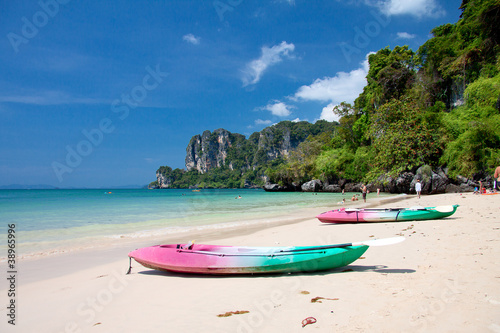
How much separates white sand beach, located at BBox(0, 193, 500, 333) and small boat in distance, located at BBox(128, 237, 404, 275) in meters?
0.15

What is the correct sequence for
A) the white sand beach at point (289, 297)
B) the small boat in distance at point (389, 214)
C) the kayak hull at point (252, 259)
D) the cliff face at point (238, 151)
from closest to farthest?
the white sand beach at point (289, 297), the kayak hull at point (252, 259), the small boat in distance at point (389, 214), the cliff face at point (238, 151)

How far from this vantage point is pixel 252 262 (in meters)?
4.45

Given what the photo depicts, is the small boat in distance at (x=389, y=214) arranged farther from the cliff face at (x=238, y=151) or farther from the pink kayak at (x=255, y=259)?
the cliff face at (x=238, y=151)

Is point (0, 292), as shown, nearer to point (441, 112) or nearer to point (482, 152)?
point (482, 152)

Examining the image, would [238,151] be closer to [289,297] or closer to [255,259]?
[255,259]

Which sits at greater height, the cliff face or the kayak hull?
the cliff face

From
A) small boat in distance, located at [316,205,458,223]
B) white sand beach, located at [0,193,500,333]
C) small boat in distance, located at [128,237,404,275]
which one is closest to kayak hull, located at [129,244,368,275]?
small boat in distance, located at [128,237,404,275]

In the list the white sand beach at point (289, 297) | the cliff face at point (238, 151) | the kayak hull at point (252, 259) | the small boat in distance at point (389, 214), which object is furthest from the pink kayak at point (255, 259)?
the cliff face at point (238, 151)

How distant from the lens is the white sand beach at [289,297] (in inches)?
108

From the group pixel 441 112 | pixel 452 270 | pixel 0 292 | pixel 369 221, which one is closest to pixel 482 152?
pixel 441 112

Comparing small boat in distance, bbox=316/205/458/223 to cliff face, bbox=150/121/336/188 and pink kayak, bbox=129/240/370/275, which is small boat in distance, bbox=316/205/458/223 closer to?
pink kayak, bbox=129/240/370/275

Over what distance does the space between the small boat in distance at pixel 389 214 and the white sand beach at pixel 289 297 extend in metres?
3.56

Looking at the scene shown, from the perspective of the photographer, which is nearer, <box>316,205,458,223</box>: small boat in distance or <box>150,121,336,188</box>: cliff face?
<box>316,205,458,223</box>: small boat in distance

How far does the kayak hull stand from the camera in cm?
435
